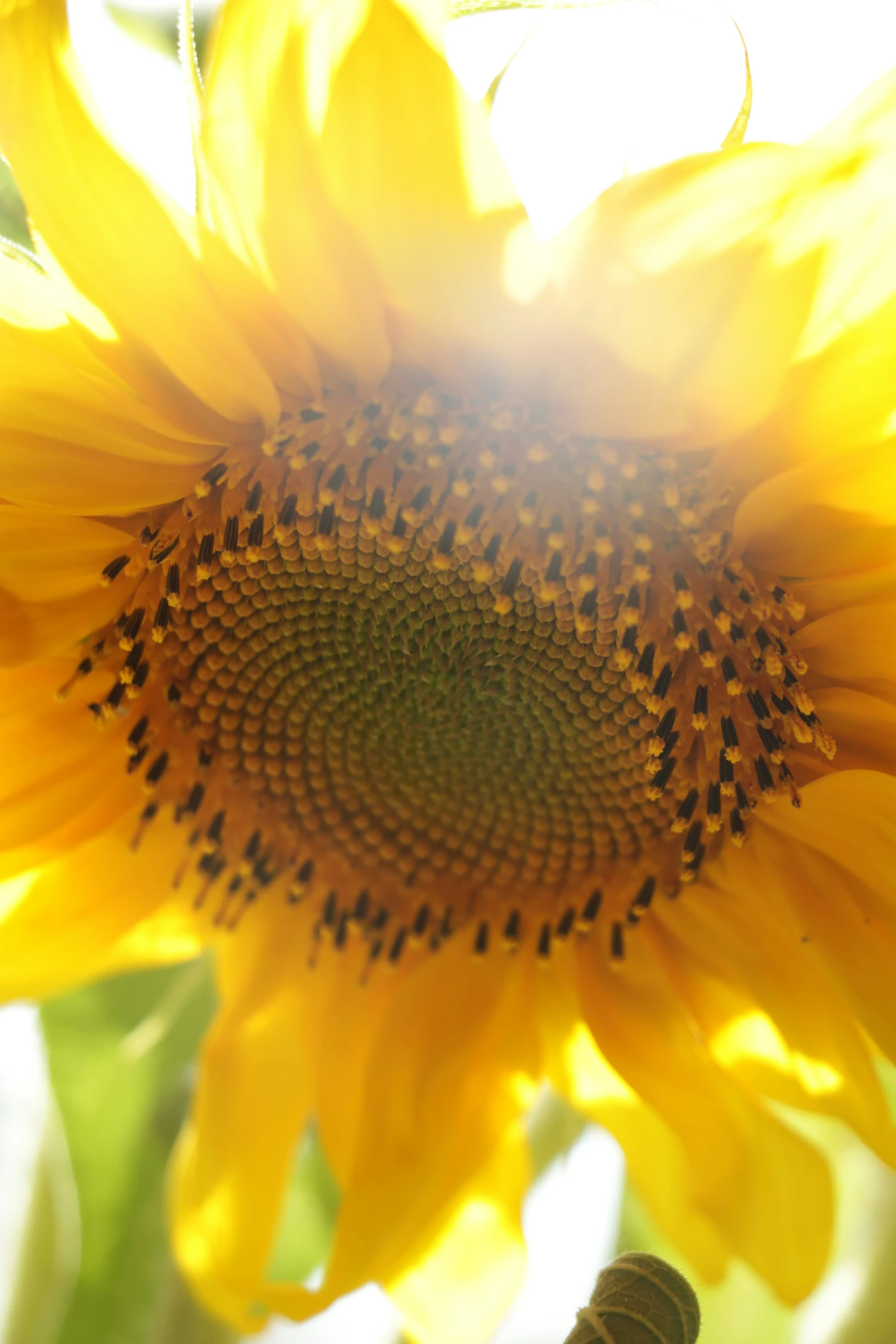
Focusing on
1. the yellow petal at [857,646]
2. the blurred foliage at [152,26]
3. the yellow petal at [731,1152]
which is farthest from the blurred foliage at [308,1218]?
the blurred foliage at [152,26]

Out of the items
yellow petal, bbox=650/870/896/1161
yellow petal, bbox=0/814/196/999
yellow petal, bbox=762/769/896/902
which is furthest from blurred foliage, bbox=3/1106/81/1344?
yellow petal, bbox=762/769/896/902

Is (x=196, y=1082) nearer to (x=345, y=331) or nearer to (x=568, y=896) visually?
(x=568, y=896)

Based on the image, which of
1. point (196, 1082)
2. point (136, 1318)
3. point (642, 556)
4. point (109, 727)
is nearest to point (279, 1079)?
point (196, 1082)

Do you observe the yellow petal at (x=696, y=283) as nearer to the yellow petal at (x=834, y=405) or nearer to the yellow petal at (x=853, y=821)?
the yellow petal at (x=834, y=405)

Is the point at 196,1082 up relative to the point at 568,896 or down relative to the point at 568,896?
down

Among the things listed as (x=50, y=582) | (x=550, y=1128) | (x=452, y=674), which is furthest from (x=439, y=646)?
(x=550, y=1128)

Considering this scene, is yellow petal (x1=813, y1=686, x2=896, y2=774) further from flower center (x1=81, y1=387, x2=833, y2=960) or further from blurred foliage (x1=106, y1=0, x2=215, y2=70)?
blurred foliage (x1=106, y1=0, x2=215, y2=70)

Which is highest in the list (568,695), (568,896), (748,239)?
(748,239)

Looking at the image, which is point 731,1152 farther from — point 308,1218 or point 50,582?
point 50,582
